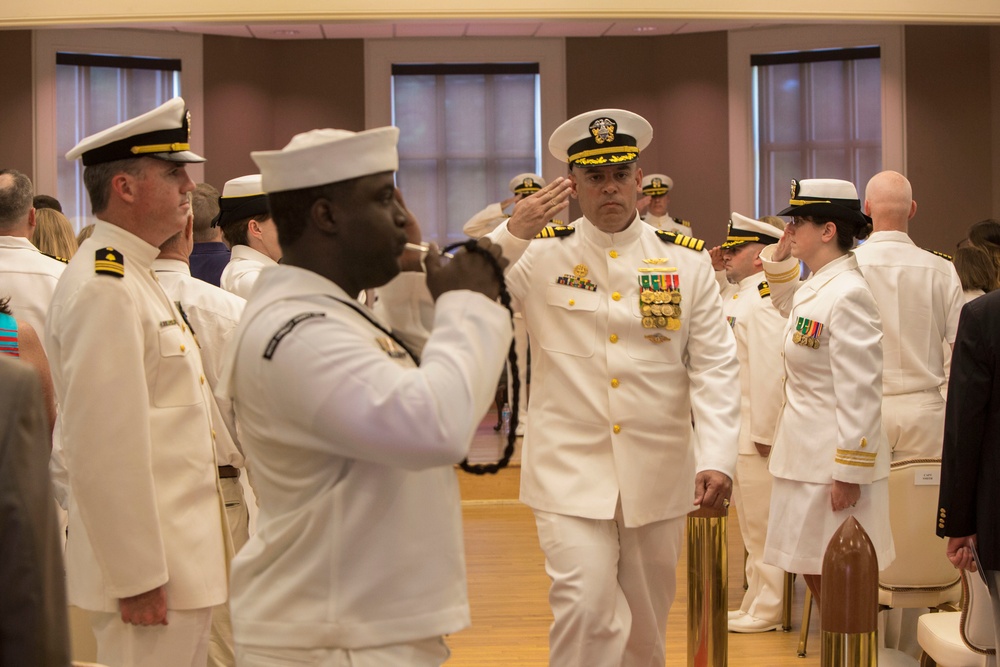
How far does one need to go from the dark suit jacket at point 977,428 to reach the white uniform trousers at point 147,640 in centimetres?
191

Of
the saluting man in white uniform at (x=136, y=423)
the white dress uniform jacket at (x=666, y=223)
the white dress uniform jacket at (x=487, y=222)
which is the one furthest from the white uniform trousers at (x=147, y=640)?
the white dress uniform jacket at (x=666, y=223)

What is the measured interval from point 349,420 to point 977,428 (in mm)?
1903

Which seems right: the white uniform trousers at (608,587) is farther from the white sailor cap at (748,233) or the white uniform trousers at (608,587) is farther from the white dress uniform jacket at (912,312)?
the white sailor cap at (748,233)

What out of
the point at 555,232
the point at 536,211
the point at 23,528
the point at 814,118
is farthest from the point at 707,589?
the point at 814,118

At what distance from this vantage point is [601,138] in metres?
3.62

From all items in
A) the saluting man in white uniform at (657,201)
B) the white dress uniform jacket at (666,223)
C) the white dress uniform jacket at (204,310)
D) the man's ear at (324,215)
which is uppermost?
the saluting man in white uniform at (657,201)

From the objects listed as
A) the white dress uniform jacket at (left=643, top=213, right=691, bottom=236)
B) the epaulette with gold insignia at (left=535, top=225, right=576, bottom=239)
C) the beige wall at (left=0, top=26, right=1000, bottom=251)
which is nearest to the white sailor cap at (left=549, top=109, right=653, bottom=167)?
the epaulette with gold insignia at (left=535, top=225, right=576, bottom=239)

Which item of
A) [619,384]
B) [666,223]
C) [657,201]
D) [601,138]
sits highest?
[657,201]

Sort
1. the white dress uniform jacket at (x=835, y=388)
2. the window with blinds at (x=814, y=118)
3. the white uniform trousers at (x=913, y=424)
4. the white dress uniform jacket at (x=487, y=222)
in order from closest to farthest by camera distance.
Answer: the white dress uniform jacket at (x=835, y=388)
the white uniform trousers at (x=913, y=424)
the white dress uniform jacket at (x=487, y=222)
the window with blinds at (x=814, y=118)

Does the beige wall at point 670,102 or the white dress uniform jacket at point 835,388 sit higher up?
the beige wall at point 670,102

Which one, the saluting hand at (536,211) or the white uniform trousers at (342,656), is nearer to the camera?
the white uniform trousers at (342,656)

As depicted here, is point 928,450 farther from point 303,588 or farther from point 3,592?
point 3,592

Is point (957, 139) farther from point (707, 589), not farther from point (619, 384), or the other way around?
point (619, 384)

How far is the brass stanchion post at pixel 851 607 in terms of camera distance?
166 cm
